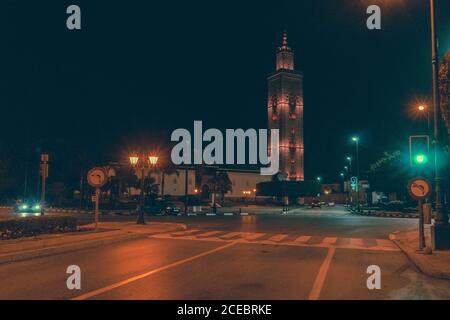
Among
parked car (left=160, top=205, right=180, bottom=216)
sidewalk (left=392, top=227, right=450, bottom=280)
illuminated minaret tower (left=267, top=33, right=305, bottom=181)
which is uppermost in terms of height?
illuminated minaret tower (left=267, top=33, right=305, bottom=181)

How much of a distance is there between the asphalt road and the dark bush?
367 centimetres

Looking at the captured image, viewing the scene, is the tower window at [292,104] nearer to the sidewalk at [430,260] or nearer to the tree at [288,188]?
the tree at [288,188]

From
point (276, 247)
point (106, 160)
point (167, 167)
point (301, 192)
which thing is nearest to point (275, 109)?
point (301, 192)

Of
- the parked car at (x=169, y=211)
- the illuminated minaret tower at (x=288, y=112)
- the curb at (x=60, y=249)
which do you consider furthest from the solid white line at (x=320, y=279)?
the illuminated minaret tower at (x=288, y=112)

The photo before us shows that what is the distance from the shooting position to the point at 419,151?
547 inches

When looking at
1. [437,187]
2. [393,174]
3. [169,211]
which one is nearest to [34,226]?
[437,187]

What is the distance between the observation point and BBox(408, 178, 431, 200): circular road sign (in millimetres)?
12918

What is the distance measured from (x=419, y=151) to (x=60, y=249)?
1216 centimetres

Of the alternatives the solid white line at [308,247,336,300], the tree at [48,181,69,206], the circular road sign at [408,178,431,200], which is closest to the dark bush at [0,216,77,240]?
the solid white line at [308,247,336,300]

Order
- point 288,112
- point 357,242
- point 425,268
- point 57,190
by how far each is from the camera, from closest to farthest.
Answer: point 425,268 < point 357,242 < point 57,190 < point 288,112

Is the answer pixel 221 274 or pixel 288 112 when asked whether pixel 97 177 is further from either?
pixel 288 112

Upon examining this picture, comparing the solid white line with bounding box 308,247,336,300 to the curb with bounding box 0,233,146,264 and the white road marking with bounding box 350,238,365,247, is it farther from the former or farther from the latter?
the curb with bounding box 0,233,146,264

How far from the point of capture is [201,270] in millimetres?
10219

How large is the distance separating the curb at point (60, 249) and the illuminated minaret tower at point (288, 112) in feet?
376
